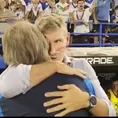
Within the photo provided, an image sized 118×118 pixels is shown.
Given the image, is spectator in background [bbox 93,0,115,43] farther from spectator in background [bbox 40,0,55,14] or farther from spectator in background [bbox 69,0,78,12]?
spectator in background [bbox 40,0,55,14]

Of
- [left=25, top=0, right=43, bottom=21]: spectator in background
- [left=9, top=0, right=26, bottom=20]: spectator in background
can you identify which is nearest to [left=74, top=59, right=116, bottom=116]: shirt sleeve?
[left=9, top=0, right=26, bottom=20]: spectator in background

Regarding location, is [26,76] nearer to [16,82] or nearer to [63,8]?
[16,82]

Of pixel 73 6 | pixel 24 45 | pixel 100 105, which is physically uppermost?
pixel 24 45

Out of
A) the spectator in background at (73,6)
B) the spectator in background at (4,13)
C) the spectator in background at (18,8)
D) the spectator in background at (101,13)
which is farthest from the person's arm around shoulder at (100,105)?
the spectator in background at (101,13)

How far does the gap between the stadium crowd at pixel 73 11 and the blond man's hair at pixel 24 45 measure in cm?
464

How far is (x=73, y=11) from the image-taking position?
6348 mm

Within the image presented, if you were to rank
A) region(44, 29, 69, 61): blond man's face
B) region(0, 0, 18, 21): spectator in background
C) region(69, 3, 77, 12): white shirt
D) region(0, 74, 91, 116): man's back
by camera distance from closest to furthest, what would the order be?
region(0, 74, 91, 116): man's back → region(44, 29, 69, 61): blond man's face → region(0, 0, 18, 21): spectator in background → region(69, 3, 77, 12): white shirt

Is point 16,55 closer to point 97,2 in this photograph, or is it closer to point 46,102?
point 46,102

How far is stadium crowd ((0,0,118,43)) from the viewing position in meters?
6.02

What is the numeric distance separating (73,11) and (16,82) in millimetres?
5146

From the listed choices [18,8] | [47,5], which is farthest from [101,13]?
[18,8]

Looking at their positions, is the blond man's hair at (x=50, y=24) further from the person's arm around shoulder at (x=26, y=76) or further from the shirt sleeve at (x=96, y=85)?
the person's arm around shoulder at (x=26, y=76)

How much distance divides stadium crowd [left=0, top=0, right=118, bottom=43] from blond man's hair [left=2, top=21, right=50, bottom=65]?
4640 mm

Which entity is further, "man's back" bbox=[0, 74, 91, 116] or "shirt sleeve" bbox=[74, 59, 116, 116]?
"shirt sleeve" bbox=[74, 59, 116, 116]
